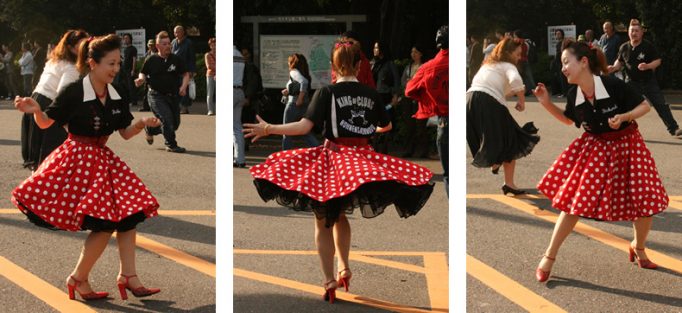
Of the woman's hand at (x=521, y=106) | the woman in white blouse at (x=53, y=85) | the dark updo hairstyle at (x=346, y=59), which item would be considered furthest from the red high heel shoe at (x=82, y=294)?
the woman's hand at (x=521, y=106)

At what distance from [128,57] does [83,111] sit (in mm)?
470

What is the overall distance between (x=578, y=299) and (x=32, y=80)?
9.79 ft

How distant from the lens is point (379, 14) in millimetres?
12578

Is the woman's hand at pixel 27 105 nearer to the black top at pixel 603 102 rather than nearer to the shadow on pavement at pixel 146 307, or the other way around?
the shadow on pavement at pixel 146 307

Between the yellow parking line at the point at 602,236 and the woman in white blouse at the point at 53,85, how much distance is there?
2.53 metres

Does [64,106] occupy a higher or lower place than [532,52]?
lower

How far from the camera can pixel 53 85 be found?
544 centimetres

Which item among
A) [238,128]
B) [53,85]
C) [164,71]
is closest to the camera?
[53,85]

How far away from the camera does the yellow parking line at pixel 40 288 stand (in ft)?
17.8

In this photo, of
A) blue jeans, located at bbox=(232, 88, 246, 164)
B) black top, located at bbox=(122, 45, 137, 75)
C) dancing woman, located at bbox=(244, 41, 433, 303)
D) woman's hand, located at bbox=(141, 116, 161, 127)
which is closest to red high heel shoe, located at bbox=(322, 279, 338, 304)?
dancing woman, located at bbox=(244, 41, 433, 303)

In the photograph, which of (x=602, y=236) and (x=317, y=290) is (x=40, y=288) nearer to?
(x=317, y=290)

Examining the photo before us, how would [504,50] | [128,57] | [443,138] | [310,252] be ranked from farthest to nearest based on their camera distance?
[443,138], [310,252], [504,50], [128,57]

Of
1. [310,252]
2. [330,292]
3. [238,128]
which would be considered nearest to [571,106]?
[330,292]

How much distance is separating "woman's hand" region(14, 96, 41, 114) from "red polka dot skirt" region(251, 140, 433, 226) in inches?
43.0
